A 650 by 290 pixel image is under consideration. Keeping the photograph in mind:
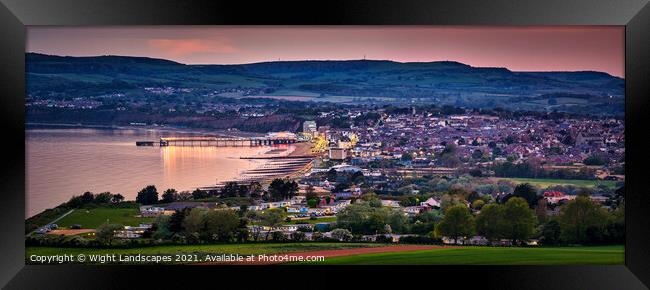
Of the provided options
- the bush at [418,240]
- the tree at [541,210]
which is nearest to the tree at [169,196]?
the bush at [418,240]

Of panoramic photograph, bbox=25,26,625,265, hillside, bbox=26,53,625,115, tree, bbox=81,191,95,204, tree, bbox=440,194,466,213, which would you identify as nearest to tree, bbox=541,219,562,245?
panoramic photograph, bbox=25,26,625,265

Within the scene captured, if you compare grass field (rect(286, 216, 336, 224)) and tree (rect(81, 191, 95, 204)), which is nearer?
tree (rect(81, 191, 95, 204))

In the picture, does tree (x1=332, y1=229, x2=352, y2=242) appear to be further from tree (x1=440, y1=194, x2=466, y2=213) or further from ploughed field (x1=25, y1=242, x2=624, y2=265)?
tree (x1=440, y1=194, x2=466, y2=213)

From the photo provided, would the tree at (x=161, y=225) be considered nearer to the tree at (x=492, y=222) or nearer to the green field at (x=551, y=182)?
the tree at (x=492, y=222)

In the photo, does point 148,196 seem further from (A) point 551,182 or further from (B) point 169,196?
(A) point 551,182

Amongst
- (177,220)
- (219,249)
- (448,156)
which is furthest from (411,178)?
(177,220)

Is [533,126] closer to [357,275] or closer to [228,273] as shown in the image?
[357,275]
